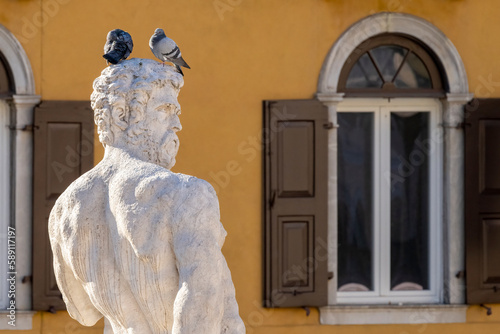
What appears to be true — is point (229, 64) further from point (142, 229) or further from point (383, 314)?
point (142, 229)

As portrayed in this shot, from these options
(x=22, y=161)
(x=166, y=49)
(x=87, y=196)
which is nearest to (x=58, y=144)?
(x=22, y=161)

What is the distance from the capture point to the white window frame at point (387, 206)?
30.6 feet

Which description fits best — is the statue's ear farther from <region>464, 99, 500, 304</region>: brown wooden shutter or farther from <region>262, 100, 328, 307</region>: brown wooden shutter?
<region>464, 99, 500, 304</region>: brown wooden shutter

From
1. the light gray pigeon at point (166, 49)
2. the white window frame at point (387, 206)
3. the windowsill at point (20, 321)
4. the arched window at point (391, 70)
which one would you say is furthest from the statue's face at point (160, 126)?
the white window frame at point (387, 206)

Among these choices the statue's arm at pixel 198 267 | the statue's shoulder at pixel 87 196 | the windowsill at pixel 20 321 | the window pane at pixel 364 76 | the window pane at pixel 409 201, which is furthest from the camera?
the window pane at pixel 409 201

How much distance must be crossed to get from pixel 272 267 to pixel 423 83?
6.02 feet

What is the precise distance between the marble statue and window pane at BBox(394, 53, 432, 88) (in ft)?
20.3

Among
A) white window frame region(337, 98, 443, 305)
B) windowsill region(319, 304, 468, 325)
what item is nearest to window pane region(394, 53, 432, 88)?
white window frame region(337, 98, 443, 305)

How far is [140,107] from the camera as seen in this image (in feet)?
10.6

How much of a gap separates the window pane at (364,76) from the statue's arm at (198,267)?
629 cm

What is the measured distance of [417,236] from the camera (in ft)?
31.0

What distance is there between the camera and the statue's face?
10.6 ft

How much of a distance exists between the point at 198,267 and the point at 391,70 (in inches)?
255

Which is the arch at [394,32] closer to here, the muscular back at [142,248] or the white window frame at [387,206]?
the white window frame at [387,206]
